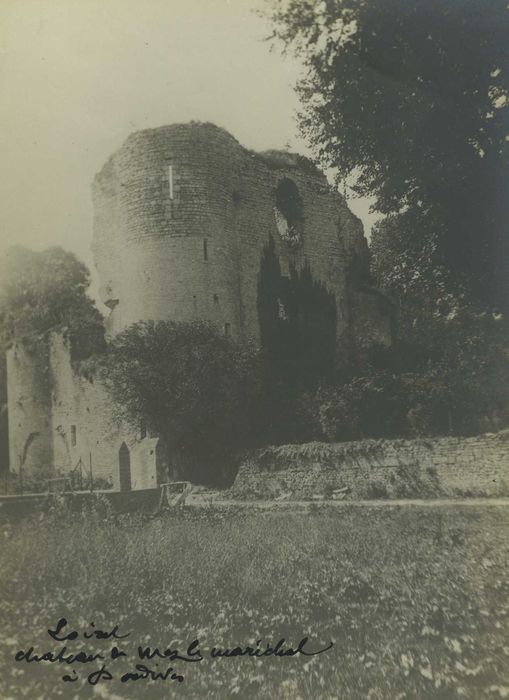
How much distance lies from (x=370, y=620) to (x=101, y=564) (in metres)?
3.17

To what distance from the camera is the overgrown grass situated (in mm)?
5348

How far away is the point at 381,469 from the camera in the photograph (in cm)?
1516

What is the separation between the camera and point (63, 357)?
2509 centimetres

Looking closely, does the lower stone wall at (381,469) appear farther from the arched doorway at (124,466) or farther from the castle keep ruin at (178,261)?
the arched doorway at (124,466)

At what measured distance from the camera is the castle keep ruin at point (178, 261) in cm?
2183

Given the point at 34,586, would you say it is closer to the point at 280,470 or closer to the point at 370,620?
the point at 370,620

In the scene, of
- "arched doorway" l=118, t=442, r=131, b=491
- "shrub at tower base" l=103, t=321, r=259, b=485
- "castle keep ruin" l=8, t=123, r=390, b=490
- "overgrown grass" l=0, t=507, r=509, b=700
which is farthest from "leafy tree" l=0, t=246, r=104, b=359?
"overgrown grass" l=0, t=507, r=509, b=700

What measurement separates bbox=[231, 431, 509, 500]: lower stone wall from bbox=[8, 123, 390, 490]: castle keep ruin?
3.83 meters

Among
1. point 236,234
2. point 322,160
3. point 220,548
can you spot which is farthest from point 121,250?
point 220,548

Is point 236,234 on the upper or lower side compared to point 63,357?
upper

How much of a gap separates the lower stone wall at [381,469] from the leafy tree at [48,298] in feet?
36.1

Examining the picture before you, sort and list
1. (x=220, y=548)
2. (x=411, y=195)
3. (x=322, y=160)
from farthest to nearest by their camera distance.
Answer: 1. (x=322, y=160)
2. (x=411, y=195)
3. (x=220, y=548)

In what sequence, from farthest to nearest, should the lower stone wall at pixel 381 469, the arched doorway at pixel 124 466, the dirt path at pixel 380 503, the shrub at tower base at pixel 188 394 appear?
the arched doorway at pixel 124 466 < the shrub at tower base at pixel 188 394 < the lower stone wall at pixel 381 469 < the dirt path at pixel 380 503
